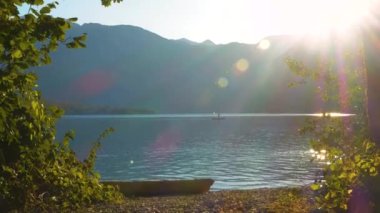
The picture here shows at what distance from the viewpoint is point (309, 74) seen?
36.2ft

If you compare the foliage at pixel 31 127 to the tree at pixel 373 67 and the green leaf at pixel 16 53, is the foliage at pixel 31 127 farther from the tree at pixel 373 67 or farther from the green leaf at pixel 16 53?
the tree at pixel 373 67

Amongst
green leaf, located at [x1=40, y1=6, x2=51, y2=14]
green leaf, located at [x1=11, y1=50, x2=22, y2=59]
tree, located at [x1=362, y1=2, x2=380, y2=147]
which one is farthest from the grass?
green leaf, located at [x1=11, y1=50, x2=22, y2=59]

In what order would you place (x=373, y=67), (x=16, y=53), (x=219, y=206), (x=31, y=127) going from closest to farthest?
(x=16, y=53) → (x=31, y=127) → (x=373, y=67) → (x=219, y=206)

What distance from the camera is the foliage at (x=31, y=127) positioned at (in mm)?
4438

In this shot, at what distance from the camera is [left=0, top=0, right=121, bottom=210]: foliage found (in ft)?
14.6

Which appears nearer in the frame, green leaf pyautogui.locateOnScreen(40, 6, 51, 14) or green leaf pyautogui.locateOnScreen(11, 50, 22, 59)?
green leaf pyautogui.locateOnScreen(11, 50, 22, 59)

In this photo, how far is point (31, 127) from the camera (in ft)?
15.1

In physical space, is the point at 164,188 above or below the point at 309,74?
below

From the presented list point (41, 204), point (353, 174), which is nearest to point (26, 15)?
point (41, 204)

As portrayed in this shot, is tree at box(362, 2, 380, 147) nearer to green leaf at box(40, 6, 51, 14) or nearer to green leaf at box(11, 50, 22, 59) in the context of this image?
green leaf at box(40, 6, 51, 14)

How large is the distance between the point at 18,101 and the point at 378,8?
4207 mm

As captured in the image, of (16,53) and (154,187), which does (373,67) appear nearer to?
(16,53)

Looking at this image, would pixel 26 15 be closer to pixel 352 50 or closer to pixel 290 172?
pixel 352 50

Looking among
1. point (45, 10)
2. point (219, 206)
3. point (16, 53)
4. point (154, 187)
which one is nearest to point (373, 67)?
point (45, 10)
